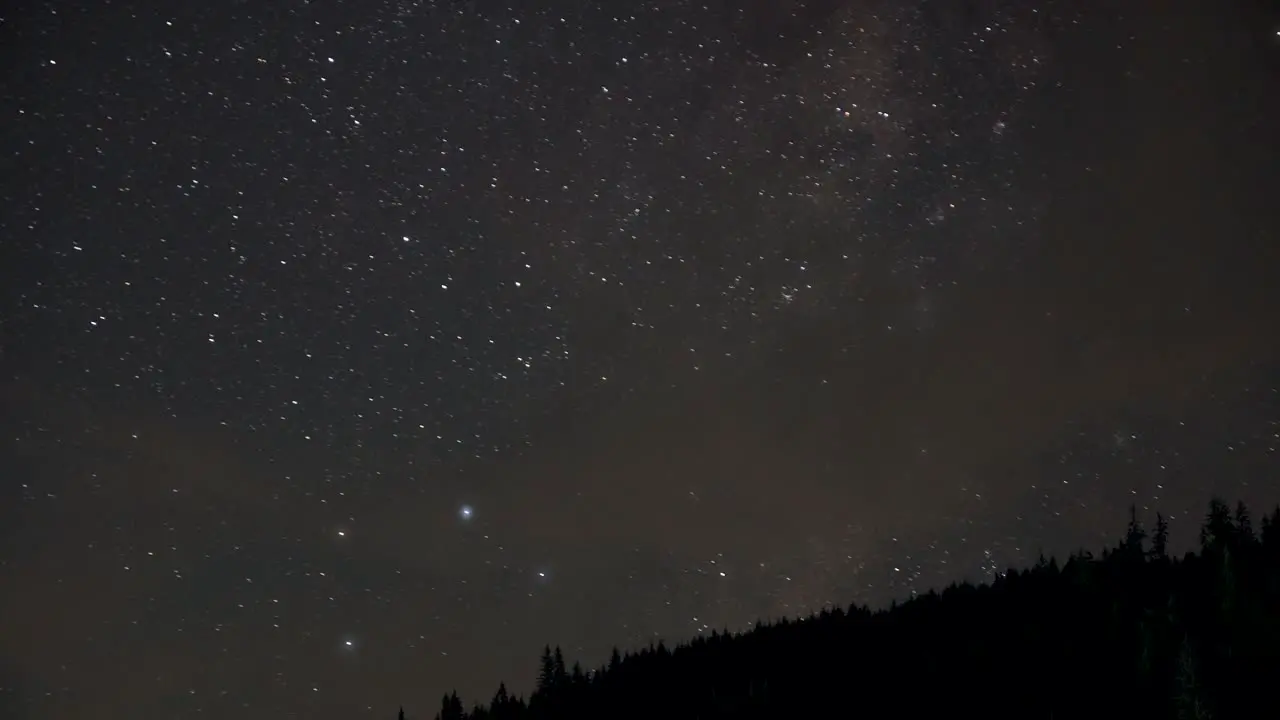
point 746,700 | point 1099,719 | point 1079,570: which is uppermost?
point 1079,570

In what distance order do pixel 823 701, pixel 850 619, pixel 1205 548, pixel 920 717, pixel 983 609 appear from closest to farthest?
pixel 920 717
pixel 823 701
pixel 983 609
pixel 1205 548
pixel 850 619

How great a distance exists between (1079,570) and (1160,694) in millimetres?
20281

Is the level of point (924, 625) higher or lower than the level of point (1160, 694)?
higher

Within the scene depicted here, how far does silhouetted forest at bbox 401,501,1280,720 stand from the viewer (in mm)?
60562

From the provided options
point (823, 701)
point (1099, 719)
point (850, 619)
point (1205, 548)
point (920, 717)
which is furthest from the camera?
point (850, 619)

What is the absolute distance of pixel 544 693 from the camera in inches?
3565

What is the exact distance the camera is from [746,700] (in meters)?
74.9

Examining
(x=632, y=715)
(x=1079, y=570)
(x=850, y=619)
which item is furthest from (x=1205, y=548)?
(x=632, y=715)

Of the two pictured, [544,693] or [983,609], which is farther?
[544,693]

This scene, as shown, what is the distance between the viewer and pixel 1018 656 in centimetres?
6669

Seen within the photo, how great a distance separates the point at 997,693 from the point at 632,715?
24884 millimetres

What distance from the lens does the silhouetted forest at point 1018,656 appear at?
60.6 meters

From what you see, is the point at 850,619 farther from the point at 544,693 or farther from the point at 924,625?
the point at 544,693

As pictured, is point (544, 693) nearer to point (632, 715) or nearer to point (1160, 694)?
point (632, 715)
